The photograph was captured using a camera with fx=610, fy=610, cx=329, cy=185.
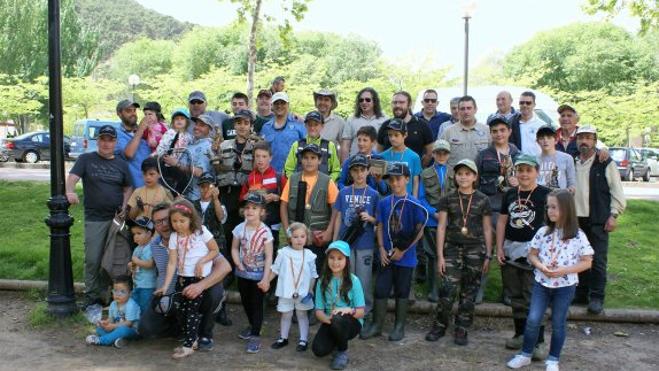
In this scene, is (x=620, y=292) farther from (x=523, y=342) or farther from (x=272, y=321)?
(x=272, y=321)

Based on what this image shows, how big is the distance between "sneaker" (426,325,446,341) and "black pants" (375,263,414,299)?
1.36 ft

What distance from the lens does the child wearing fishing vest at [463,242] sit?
5793mm

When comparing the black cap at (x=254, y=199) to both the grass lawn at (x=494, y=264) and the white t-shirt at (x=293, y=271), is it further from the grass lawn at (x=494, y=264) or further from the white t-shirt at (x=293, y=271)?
the grass lawn at (x=494, y=264)

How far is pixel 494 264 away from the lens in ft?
26.1

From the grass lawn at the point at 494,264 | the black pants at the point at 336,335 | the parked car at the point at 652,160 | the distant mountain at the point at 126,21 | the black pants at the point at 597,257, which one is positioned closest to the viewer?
the black pants at the point at 336,335

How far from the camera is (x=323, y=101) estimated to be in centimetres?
747

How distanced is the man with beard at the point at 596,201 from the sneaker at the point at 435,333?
1.75m

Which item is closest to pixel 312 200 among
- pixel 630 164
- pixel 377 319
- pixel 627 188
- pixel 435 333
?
pixel 377 319

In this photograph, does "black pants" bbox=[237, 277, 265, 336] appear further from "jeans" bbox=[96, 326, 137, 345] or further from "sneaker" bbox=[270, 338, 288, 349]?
"jeans" bbox=[96, 326, 137, 345]

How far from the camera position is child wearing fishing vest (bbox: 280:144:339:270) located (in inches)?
244

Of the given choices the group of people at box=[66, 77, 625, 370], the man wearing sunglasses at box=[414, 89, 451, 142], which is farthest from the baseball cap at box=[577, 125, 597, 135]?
the man wearing sunglasses at box=[414, 89, 451, 142]

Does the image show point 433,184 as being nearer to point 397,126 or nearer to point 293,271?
point 397,126

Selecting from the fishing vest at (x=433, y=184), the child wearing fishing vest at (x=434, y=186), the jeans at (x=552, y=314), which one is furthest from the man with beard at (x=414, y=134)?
the jeans at (x=552, y=314)

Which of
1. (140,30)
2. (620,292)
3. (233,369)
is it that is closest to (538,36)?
(620,292)
